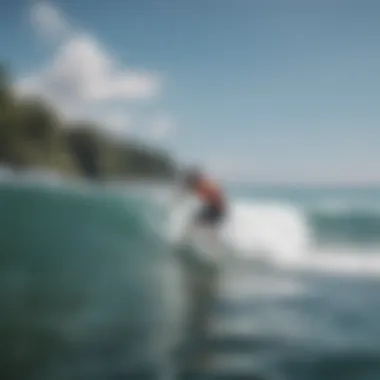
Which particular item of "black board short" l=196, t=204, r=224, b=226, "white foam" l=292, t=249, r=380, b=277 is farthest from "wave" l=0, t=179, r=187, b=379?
"white foam" l=292, t=249, r=380, b=277

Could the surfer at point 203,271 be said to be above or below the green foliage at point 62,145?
below

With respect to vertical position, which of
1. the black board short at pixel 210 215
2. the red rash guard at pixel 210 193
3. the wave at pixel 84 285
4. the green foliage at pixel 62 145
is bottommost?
the wave at pixel 84 285

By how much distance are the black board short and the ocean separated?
0.11 ft

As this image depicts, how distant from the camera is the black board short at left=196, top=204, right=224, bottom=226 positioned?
1.59 m

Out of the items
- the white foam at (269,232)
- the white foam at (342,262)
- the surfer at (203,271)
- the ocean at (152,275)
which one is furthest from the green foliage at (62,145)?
the white foam at (342,262)

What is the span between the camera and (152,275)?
1.61 m

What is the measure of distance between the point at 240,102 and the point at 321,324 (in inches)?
24.4

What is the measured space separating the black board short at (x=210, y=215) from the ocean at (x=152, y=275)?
3cm

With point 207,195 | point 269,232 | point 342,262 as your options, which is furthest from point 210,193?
point 342,262

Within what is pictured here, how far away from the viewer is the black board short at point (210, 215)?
1.59 metres

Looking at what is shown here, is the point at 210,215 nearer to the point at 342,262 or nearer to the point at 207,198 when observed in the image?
the point at 207,198

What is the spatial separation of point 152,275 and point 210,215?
8.8 inches

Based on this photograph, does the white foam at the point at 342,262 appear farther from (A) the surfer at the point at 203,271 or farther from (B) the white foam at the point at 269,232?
(A) the surfer at the point at 203,271

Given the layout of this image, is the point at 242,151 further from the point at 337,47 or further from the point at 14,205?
the point at 14,205
